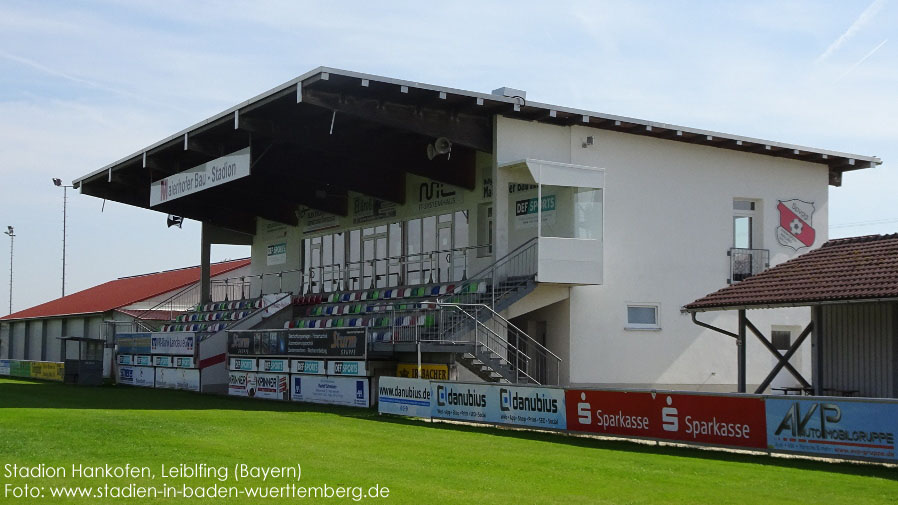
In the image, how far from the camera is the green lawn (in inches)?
485

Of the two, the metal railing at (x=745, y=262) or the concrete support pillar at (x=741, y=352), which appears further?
the metal railing at (x=745, y=262)

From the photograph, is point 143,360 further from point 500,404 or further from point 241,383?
point 500,404

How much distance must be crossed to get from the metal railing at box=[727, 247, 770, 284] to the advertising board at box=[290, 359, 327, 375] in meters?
11.9

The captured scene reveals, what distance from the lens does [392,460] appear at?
15219 mm

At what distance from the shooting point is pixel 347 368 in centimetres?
2809

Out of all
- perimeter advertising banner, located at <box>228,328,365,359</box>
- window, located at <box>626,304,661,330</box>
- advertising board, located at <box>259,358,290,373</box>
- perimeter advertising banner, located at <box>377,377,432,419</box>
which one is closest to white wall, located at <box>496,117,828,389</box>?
window, located at <box>626,304,661,330</box>

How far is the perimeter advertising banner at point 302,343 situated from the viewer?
27969 millimetres

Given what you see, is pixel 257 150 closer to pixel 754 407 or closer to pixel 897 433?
pixel 754 407

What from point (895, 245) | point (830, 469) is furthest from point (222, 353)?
point (830, 469)

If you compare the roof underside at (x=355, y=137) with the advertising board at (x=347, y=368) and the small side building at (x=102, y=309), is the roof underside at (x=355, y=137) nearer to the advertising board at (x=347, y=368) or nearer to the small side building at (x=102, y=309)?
the advertising board at (x=347, y=368)

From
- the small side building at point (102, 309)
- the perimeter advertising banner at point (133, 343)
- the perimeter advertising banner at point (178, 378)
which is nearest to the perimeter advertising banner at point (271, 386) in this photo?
the perimeter advertising banner at point (178, 378)

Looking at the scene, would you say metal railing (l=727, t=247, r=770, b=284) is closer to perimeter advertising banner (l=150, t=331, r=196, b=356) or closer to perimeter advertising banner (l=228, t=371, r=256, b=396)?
→ perimeter advertising banner (l=228, t=371, r=256, b=396)

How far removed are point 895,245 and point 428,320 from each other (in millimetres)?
10914

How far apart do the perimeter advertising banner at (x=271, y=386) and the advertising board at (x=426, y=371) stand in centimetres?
448
